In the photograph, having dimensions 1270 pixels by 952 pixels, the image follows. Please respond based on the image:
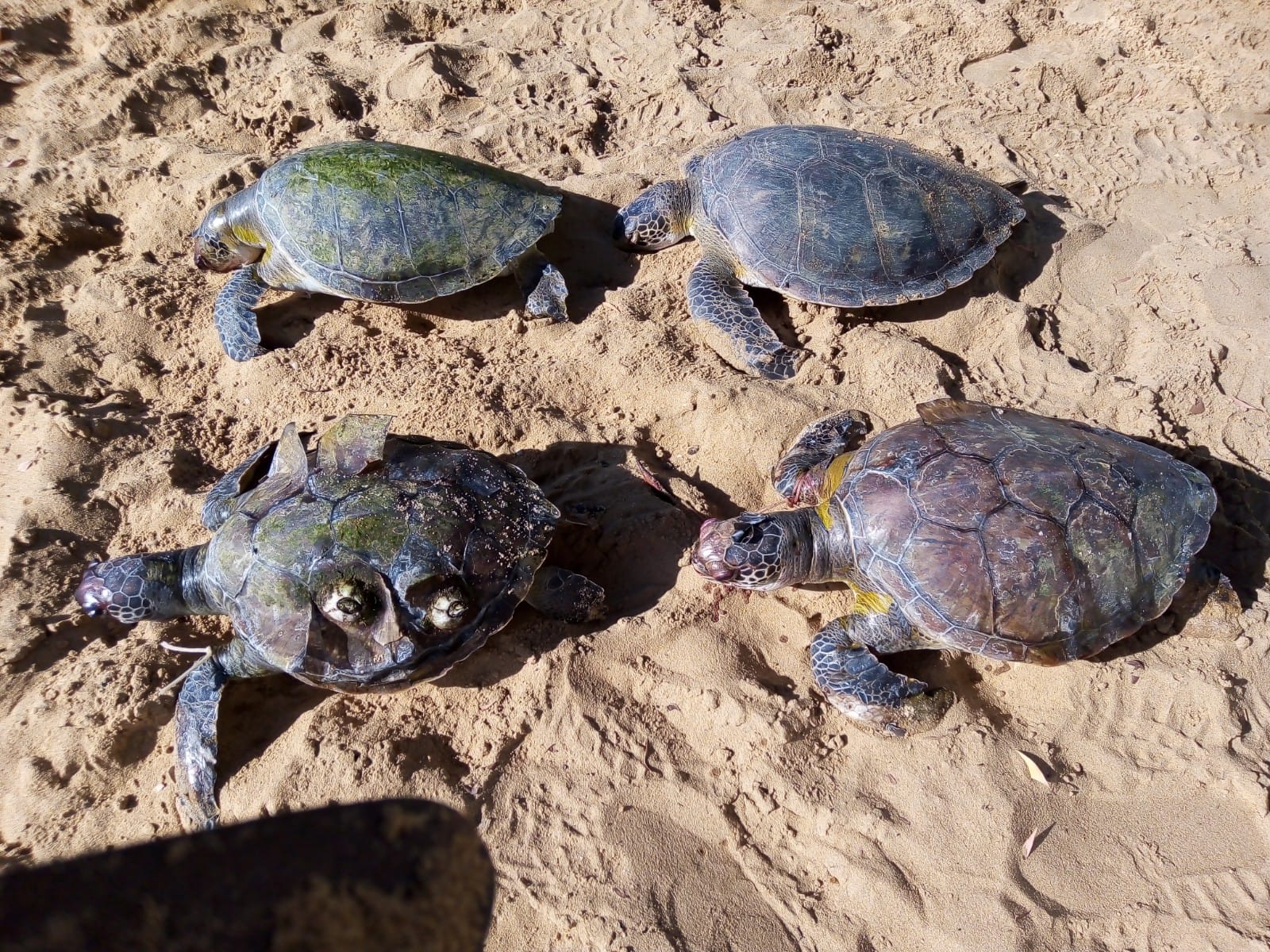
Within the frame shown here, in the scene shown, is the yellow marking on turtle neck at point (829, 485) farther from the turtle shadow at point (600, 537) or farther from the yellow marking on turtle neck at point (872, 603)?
the turtle shadow at point (600, 537)

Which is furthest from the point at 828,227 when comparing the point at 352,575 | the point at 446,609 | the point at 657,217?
the point at 352,575

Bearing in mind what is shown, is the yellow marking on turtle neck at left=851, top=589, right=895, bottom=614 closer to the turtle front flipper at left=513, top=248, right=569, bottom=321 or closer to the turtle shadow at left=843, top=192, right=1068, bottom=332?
the turtle shadow at left=843, top=192, right=1068, bottom=332

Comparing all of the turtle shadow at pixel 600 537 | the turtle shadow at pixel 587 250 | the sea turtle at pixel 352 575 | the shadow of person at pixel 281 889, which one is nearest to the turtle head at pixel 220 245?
the turtle shadow at pixel 587 250

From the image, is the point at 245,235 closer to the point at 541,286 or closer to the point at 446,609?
the point at 541,286

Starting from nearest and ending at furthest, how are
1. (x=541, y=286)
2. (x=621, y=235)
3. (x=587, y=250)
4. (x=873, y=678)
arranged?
1. (x=873, y=678)
2. (x=541, y=286)
3. (x=621, y=235)
4. (x=587, y=250)

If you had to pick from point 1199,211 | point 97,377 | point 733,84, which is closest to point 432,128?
point 733,84

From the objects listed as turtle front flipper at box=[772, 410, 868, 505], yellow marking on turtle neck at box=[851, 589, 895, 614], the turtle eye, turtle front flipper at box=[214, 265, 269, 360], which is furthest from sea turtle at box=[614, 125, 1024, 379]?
turtle front flipper at box=[214, 265, 269, 360]
